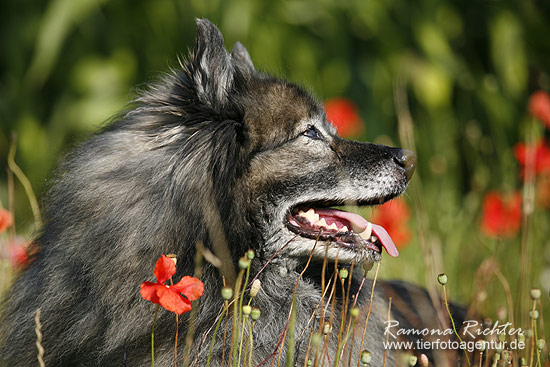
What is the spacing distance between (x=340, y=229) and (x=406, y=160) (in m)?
0.48

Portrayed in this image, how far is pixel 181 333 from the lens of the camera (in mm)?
2531

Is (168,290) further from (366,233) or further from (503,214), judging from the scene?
(503,214)

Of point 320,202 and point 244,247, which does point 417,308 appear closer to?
point 320,202

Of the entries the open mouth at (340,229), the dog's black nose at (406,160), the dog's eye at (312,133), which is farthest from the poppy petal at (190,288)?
the dog's black nose at (406,160)

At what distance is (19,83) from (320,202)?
4.88m

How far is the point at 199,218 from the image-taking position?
254cm

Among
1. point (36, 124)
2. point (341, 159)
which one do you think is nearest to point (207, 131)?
point (341, 159)

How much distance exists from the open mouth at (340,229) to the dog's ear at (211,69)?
1.93 ft

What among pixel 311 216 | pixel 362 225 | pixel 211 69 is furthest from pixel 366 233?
pixel 211 69

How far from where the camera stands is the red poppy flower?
1865 mm

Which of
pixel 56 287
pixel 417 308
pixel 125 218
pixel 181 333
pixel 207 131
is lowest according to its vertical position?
pixel 417 308

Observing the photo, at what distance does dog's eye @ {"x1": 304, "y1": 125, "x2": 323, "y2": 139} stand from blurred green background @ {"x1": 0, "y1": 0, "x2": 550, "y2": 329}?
3059mm

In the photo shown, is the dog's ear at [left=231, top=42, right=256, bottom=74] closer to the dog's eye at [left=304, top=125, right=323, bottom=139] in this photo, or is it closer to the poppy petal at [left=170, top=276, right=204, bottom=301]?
the dog's eye at [left=304, top=125, right=323, bottom=139]

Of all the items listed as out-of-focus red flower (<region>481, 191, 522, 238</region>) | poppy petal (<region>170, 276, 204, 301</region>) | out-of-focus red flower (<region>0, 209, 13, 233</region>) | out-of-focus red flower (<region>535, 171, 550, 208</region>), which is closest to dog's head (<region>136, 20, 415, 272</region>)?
poppy petal (<region>170, 276, 204, 301</region>)
